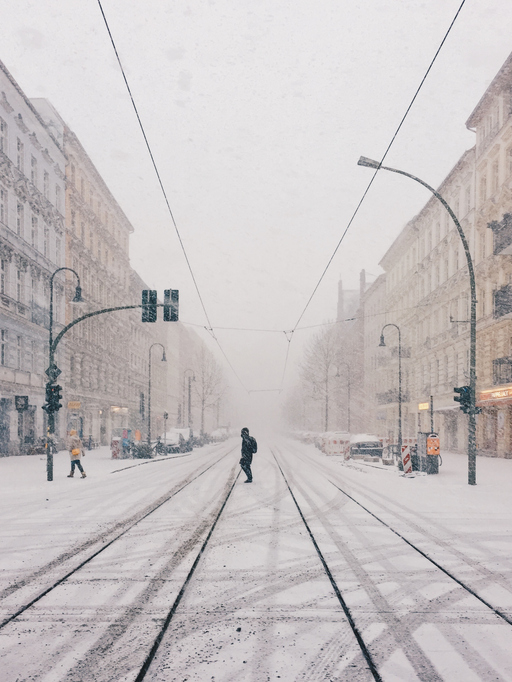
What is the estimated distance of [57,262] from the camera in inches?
1518

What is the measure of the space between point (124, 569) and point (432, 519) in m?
5.96

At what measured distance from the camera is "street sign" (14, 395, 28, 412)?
29625mm

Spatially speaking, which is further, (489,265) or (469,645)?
(489,265)

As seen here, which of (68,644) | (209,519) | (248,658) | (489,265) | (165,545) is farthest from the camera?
(489,265)

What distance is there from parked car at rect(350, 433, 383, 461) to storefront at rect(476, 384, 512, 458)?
Result: 5.21 m

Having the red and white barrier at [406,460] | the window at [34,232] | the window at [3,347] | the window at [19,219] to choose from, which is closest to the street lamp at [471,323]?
the red and white barrier at [406,460]

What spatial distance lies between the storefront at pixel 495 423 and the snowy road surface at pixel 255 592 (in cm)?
1710

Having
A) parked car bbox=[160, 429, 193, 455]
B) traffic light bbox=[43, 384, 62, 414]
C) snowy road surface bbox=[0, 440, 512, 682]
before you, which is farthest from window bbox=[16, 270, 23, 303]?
snowy road surface bbox=[0, 440, 512, 682]

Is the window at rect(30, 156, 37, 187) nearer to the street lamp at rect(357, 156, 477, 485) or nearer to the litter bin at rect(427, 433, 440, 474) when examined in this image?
the street lamp at rect(357, 156, 477, 485)

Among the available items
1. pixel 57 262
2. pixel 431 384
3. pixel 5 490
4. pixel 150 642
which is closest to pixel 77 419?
pixel 57 262

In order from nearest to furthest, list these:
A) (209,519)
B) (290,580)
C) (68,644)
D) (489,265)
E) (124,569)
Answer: (68,644) < (290,580) < (124,569) < (209,519) < (489,265)

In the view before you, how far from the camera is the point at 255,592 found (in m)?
6.08

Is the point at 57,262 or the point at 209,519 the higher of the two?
the point at 57,262

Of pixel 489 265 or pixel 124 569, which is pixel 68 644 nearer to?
pixel 124 569
